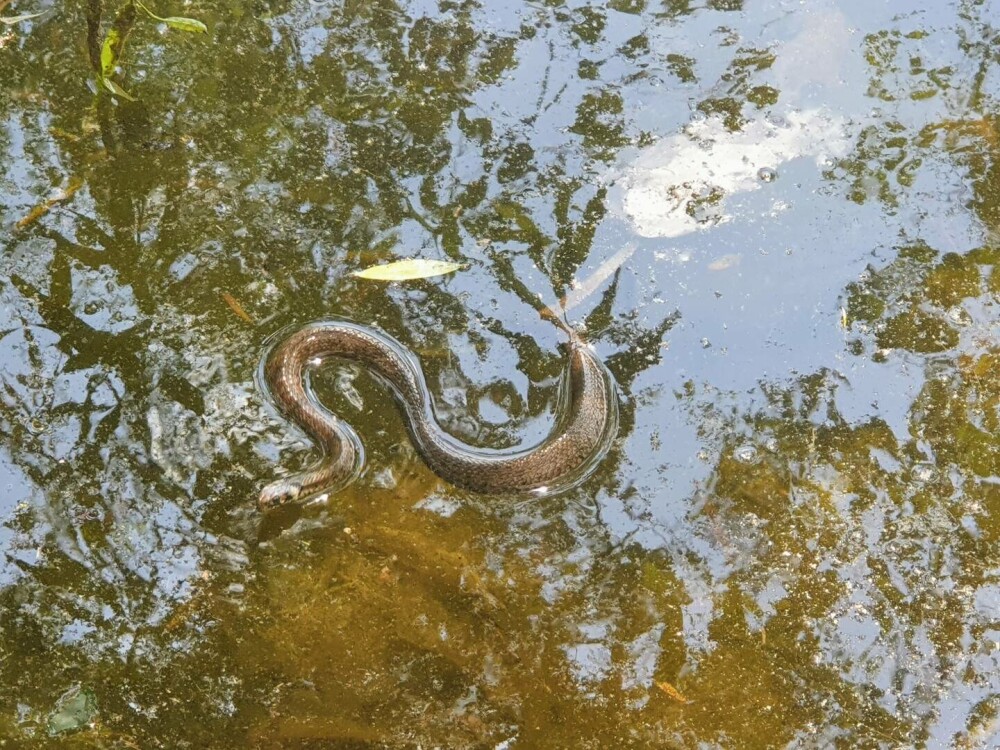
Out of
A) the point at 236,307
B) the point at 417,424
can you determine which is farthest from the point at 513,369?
the point at 236,307

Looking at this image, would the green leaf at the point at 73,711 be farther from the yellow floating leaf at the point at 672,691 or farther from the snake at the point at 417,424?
the yellow floating leaf at the point at 672,691

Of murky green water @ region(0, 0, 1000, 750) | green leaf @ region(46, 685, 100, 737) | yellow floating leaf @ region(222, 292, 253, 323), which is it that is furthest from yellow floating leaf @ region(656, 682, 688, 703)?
yellow floating leaf @ region(222, 292, 253, 323)

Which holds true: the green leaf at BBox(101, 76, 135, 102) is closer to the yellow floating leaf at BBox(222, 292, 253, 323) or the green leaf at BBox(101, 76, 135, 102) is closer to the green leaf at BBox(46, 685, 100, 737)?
the yellow floating leaf at BBox(222, 292, 253, 323)

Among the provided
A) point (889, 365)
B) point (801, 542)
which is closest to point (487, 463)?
point (801, 542)

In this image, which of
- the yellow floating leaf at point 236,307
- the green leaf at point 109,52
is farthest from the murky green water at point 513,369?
the green leaf at point 109,52

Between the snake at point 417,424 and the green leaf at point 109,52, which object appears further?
the green leaf at point 109,52

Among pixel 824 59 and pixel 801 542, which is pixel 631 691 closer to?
pixel 801 542
